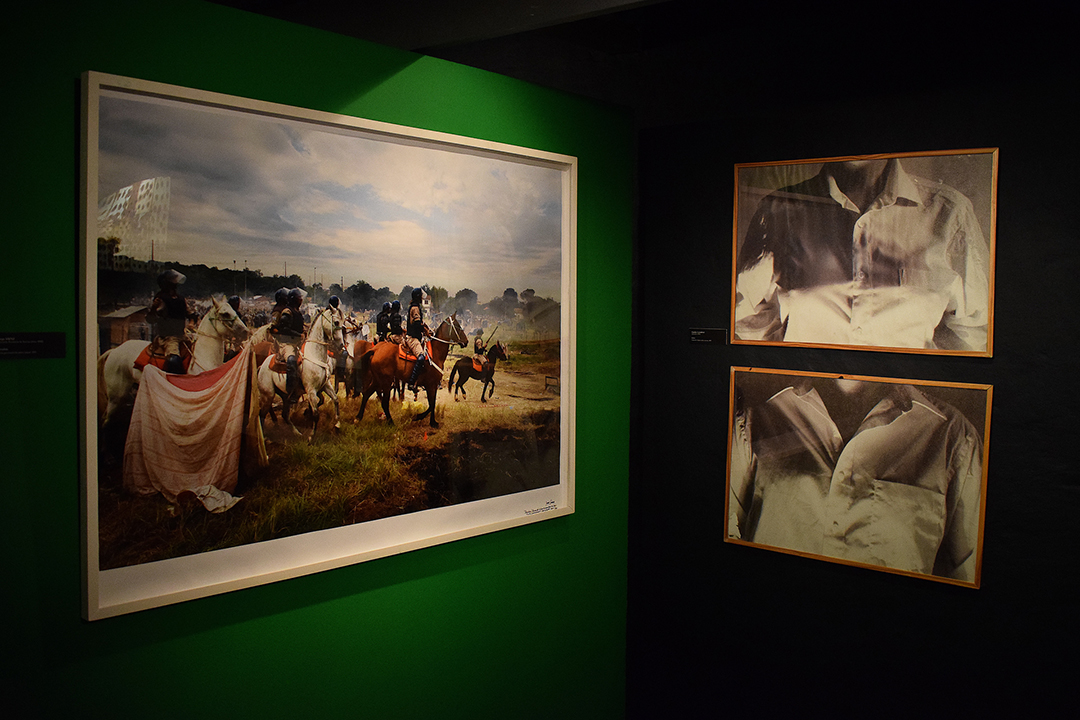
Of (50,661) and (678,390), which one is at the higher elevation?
(678,390)

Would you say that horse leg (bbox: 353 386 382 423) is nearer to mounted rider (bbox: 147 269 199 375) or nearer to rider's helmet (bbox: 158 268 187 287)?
mounted rider (bbox: 147 269 199 375)

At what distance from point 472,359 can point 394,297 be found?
0.44m

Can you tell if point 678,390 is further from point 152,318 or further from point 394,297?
A: point 152,318

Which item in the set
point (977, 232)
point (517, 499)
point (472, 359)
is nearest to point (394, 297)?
point (472, 359)

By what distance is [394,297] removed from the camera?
2688mm

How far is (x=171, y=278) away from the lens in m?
2.20

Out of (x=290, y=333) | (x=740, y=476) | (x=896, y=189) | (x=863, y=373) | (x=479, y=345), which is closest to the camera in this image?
(x=290, y=333)

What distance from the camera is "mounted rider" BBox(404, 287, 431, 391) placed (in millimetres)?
2729

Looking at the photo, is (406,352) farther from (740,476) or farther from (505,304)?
(740,476)

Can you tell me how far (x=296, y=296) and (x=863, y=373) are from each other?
2.52 m

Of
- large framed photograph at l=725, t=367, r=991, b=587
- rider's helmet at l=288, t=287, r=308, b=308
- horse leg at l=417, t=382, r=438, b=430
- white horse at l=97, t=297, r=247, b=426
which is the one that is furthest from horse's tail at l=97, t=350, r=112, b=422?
large framed photograph at l=725, t=367, r=991, b=587

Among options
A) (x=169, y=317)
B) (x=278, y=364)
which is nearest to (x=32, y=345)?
(x=169, y=317)

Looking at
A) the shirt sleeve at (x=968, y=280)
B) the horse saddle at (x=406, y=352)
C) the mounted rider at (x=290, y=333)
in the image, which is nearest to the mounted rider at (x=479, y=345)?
the horse saddle at (x=406, y=352)

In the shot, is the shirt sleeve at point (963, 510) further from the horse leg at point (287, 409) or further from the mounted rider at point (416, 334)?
the horse leg at point (287, 409)
